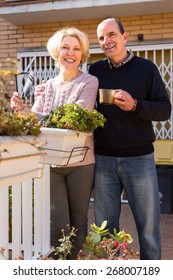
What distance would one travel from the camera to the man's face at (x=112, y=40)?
2906 mm

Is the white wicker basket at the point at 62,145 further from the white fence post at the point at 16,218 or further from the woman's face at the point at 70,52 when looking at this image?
the woman's face at the point at 70,52

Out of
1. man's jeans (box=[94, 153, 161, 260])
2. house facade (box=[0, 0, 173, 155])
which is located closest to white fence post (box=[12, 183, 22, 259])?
man's jeans (box=[94, 153, 161, 260])

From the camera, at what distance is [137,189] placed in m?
2.97

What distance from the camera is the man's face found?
2.91 meters

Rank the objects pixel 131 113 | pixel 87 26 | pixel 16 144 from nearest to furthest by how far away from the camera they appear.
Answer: pixel 16 144 < pixel 131 113 < pixel 87 26

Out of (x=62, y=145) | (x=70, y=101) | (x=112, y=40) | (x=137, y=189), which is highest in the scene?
(x=112, y=40)

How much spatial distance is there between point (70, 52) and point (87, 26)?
4.70m

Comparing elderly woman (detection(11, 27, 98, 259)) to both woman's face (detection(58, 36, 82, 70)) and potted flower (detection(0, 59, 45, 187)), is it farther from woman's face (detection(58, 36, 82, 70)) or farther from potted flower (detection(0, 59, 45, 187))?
potted flower (detection(0, 59, 45, 187))

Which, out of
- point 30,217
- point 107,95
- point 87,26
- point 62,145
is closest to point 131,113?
point 107,95

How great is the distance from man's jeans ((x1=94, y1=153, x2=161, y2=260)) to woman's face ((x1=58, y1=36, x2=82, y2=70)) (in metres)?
0.66

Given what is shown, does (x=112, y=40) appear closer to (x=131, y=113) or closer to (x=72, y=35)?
(x=72, y=35)

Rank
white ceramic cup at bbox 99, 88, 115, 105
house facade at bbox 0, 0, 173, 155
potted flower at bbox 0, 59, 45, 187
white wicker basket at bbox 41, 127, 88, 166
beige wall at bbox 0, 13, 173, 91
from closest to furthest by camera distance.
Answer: potted flower at bbox 0, 59, 45, 187 < white wicker basket at bbox 41, 127, 88, 166 < white ceramic cup at bbox 99, 88, 115, 105 < house facade at bbox 0, 0, 173, 155 < beige wall at bbox 0, 13, 173, 91

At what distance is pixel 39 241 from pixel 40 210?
20cm

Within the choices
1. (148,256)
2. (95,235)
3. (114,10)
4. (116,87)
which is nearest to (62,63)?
(116,87)
